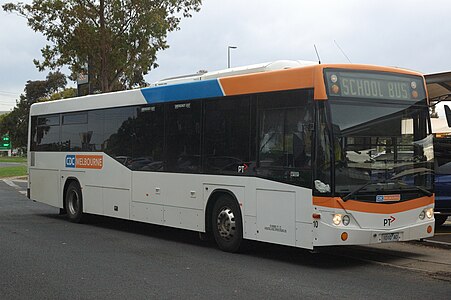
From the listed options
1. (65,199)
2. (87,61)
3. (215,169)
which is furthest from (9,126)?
(215,169)

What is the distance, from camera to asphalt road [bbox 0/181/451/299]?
782 centimetres

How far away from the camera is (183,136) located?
12203mm

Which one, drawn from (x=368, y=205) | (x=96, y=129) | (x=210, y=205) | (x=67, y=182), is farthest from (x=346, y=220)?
(x=67, y=182)

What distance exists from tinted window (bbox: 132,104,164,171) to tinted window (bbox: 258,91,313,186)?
Answer: 2986mm

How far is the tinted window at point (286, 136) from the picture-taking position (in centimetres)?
959

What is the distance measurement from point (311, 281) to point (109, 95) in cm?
771

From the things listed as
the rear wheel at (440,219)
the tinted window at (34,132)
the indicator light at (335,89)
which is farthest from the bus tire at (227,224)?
the tinted window at (34,132)

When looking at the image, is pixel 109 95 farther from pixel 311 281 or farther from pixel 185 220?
pixel 311 281

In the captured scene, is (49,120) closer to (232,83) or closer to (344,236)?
(232,83)

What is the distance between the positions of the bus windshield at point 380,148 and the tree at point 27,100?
75.5 meters

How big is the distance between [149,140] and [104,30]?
14.8 metres

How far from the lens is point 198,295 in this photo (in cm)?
764

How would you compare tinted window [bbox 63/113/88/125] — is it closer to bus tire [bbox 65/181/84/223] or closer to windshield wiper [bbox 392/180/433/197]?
bus tire [bbox 65/181/84/223]

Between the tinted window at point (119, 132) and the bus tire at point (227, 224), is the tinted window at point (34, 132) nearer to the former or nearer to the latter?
the tinted window at point (119, 132)
